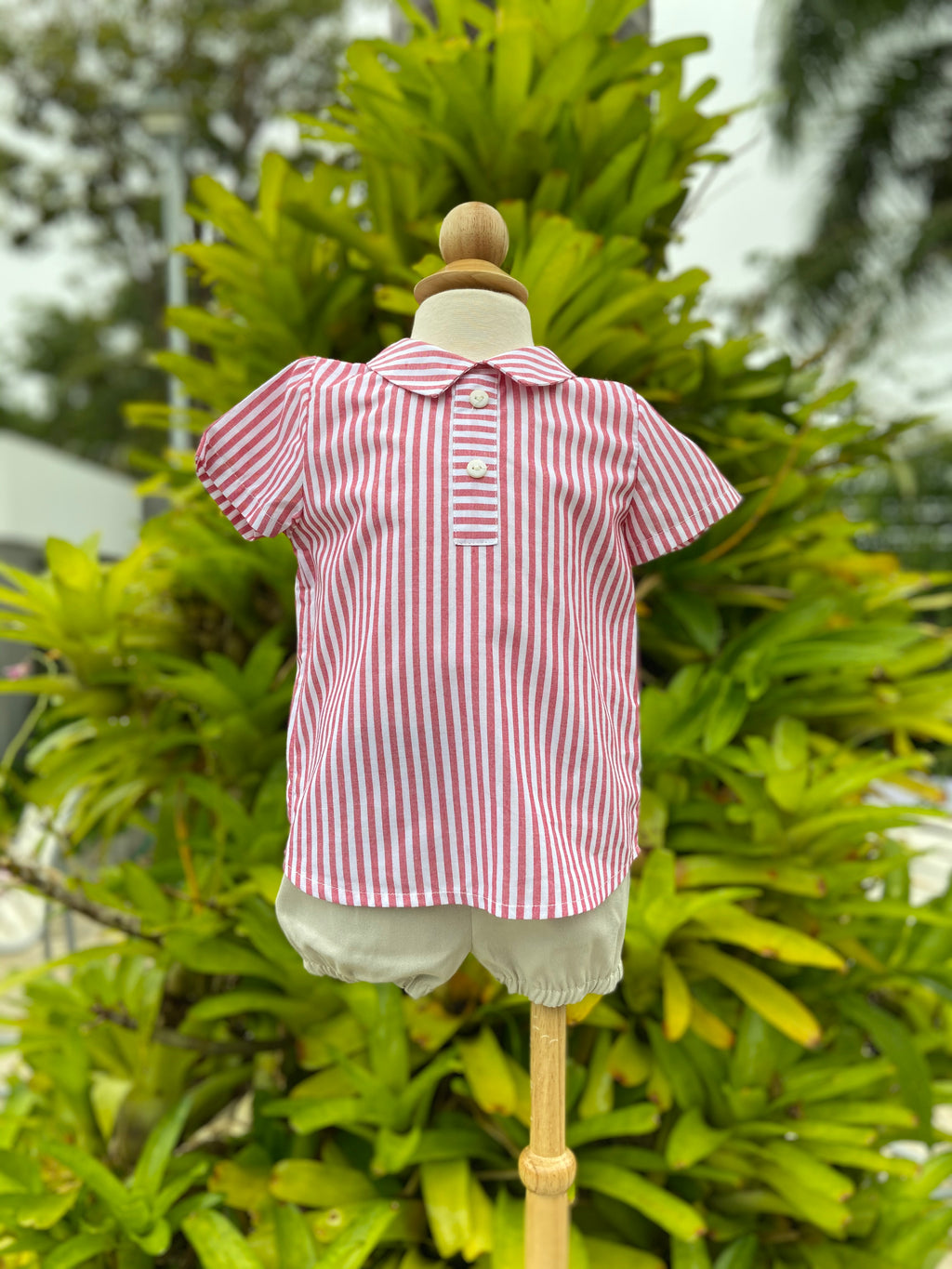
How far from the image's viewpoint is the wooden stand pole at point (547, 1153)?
0.78 m

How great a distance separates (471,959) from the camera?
1127 millimetres

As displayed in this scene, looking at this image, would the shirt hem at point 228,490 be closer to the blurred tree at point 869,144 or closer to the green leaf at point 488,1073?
the green leaf at point 488,1073

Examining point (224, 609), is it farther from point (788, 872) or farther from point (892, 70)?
point (892, 70)

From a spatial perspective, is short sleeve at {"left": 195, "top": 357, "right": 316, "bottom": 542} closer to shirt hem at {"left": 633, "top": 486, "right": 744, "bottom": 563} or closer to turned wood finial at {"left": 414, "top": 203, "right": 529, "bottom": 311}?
turned wood finial at {"left": 414, "top": 203, "right": 529, "bottom": 311}

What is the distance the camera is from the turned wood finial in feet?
2.40

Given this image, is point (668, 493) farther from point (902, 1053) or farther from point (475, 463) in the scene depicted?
point (902, 1053)

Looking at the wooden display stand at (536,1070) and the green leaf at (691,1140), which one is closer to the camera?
the wooden display stand at (536,1070)

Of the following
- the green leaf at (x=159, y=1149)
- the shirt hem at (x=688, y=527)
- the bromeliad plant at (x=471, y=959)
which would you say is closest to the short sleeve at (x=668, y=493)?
the shirt hem at (x=688, y=527)

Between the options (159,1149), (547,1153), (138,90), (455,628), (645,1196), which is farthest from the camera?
(138,90)

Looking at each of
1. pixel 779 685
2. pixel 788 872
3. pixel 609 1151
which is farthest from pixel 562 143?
pixel 609 1151

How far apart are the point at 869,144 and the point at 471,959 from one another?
9654 mm

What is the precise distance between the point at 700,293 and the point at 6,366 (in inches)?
569

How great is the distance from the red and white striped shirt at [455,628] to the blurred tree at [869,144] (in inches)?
306

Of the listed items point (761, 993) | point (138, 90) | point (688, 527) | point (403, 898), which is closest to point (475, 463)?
point (688, 527)
